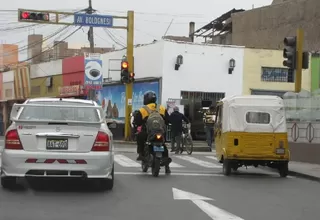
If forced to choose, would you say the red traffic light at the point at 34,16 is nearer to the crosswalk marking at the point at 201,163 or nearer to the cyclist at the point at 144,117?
the crosswalk marking at the point at 201,163

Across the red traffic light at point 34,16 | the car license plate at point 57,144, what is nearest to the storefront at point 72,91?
the red traffic light at point 34,16

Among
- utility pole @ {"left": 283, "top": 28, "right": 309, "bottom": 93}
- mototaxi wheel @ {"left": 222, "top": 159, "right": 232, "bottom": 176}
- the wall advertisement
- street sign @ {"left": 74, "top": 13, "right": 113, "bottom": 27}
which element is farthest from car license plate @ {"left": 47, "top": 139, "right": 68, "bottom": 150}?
the wall advertisement

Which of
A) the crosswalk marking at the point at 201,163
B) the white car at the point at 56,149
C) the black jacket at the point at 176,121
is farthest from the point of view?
the black jacket at the point at 176,121

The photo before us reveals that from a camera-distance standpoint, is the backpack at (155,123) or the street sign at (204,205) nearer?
the street sign at (204,205)

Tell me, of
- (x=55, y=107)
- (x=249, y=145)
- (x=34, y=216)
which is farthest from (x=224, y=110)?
(x=34, y=216)

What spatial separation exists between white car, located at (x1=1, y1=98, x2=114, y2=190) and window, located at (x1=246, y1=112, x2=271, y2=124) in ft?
16.8

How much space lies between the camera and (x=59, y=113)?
10445 mm

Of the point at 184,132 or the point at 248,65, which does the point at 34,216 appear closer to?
the point at 184,132

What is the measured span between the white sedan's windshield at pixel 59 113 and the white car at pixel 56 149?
0.12 metres

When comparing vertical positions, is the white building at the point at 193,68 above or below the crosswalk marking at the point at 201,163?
above

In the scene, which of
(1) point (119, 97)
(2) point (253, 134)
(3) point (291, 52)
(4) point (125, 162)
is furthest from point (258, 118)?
(1) point (119, 97)

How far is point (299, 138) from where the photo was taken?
63.5ft

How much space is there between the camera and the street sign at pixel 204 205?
8.34 metres

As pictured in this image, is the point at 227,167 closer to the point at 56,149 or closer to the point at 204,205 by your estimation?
the point at 204,205
